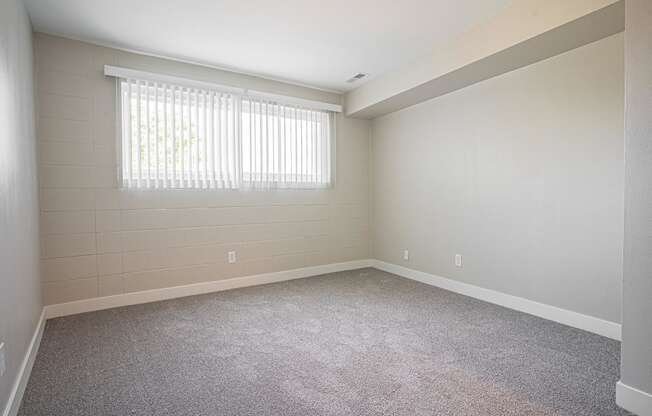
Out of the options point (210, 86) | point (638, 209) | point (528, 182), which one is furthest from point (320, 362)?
point (210, 86)

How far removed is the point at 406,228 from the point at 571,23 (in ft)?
9.19

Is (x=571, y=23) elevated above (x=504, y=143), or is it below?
above

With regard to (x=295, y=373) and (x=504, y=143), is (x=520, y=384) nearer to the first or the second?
(x=295, y=373)

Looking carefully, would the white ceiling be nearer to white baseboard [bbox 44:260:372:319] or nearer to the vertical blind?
the vertical blind

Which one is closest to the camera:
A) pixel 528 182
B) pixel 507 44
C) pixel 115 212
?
pixel 507 44

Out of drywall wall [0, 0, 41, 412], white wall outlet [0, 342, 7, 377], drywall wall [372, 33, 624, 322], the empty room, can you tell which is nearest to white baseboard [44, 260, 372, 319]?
the empty room

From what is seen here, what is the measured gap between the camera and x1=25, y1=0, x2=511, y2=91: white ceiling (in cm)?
268

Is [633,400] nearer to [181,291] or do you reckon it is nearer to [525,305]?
[525,305]

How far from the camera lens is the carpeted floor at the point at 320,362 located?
1.79 m

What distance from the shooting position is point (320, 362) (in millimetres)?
2256

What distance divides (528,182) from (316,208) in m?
2.60

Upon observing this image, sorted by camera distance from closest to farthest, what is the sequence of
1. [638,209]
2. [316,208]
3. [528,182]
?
[638,209]
[528,182]
[316,208]

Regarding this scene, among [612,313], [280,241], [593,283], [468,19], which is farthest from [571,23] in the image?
[280,241]

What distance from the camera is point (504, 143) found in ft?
11.2
